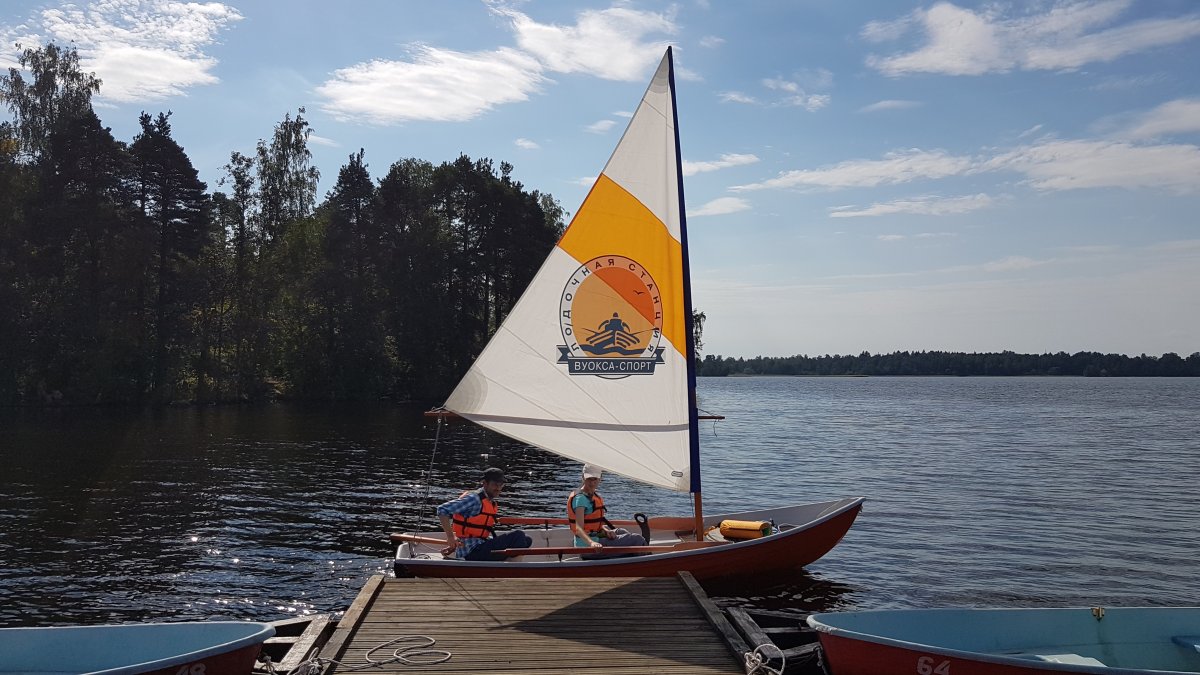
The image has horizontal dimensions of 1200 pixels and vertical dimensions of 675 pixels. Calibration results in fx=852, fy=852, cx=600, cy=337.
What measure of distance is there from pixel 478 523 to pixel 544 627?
11.8 feet

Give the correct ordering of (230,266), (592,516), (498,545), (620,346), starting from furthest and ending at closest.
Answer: (230,266)
(592,516)
(620,346)
(498,545)

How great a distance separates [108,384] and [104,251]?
9798 mm

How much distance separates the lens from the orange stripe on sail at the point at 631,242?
14.9 m

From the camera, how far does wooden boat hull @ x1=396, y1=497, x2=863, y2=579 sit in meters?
13.8

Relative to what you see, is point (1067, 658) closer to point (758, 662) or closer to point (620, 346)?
point (758, 662)

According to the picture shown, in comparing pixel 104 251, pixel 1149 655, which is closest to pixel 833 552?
pixel 1149 655

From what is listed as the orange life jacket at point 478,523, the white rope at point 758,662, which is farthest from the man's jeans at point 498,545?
the white rope at point 758,662

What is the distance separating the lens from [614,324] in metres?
15.1

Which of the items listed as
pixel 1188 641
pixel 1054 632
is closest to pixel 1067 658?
pixel 1054 632

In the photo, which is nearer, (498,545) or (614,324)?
(498,545)

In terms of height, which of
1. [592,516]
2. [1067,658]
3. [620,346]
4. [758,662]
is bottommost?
[1067,658]

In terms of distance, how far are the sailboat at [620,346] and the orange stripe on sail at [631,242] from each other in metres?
0.02

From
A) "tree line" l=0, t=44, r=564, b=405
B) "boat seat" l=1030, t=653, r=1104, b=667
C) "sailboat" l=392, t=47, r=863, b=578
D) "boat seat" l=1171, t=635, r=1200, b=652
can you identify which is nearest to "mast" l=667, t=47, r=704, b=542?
"sailboat" l=392, t=47, r=863, b=578

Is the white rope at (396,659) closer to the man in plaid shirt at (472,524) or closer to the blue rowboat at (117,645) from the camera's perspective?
the blue rowboat at (117,645)
